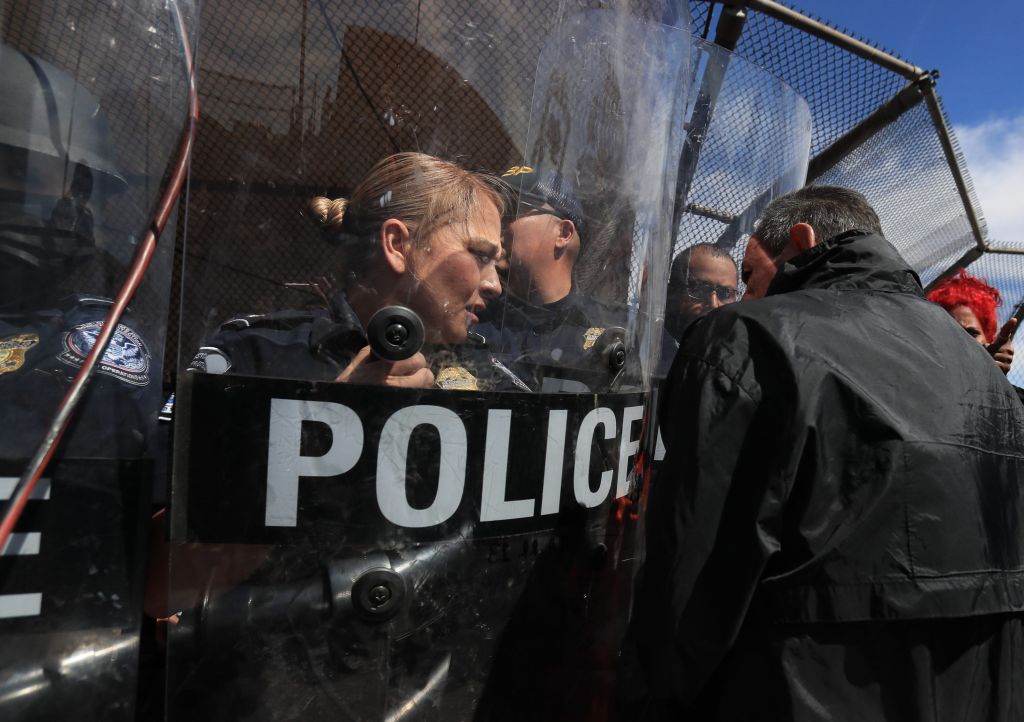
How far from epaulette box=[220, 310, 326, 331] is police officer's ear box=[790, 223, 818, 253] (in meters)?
1.26

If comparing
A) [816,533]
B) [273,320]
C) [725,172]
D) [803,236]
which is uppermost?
[725,172]

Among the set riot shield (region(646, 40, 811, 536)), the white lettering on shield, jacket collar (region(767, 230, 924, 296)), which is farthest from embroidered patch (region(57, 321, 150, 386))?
riot shield (region(646, 40, 811, 536))

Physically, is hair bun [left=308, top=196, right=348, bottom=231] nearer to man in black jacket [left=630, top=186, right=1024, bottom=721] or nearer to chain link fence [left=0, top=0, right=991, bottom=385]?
chain link fence [left=0, top=0, right=991, bottom=385]

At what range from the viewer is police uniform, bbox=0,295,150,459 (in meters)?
0.96

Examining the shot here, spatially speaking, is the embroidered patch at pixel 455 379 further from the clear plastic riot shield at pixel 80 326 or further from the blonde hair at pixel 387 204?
the clear plastic riot shield at pixel 80 326

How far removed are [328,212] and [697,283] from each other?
179 centimetres

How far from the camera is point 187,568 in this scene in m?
1.03

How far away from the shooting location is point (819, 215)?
69.0 inches

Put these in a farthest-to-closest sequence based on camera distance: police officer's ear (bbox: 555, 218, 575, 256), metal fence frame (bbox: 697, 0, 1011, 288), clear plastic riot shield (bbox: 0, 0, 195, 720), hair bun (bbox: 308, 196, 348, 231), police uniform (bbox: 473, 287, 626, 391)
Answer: metal fence frame (bbox: 697, 0, 1011, 288) → police officer's ear (bbox: 555, 218, 575, 256) → police uniform (bbox: 473, 287, 626, 391) → hair bun (bbox: 308, 196, 348, 231) → clear plastic riot shield (bbox: 0, 0, 195, 720)

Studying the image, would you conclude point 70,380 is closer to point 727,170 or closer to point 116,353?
point 116,353

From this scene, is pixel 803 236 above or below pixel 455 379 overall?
above

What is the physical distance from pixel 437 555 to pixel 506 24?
0.97 meters

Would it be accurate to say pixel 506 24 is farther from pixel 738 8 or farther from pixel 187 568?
pixel 738 8

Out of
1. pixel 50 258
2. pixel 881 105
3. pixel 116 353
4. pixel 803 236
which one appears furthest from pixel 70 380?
pixel 881 105
